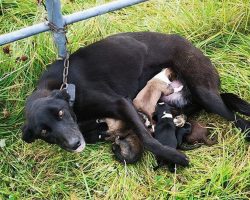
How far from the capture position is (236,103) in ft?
15.1

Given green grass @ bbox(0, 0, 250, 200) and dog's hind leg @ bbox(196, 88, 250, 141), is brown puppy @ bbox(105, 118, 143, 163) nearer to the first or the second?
green grass @ bbox(0, 0, 250, 200)

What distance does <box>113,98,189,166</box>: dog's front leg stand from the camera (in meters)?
4.25

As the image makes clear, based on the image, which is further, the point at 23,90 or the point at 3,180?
the point at 23,90

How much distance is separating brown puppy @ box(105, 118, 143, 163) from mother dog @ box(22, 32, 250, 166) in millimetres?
96

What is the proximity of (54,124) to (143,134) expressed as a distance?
2.47 feet

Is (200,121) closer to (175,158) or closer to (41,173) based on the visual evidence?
(175,158)

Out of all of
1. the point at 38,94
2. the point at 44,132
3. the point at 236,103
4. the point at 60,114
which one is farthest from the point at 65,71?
the point at 236,103

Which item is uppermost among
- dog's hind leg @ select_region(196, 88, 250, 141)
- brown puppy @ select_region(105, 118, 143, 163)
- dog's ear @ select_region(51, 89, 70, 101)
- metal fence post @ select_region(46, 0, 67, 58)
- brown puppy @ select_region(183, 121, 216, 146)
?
metal fence post @ select_region(46, 0, 67, 58)

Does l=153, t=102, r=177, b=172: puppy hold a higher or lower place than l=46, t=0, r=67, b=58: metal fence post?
lower

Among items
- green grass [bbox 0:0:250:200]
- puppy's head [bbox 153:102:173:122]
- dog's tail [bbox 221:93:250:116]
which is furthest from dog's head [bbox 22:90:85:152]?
dog's tail [bbox 221:93:250:116]

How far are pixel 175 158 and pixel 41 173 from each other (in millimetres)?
1145

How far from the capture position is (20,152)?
4645 millimetres

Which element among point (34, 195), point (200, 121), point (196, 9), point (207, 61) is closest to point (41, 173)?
point (34, 195)

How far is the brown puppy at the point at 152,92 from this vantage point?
4.83 m
